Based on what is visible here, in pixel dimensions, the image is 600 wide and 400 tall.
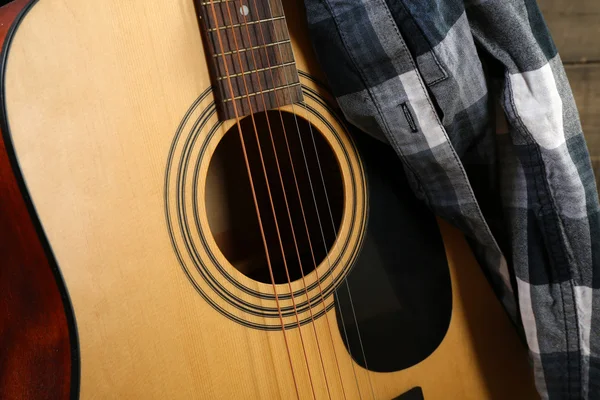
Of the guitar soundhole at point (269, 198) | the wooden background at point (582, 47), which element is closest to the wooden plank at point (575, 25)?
the wooden background at point (582, 47)

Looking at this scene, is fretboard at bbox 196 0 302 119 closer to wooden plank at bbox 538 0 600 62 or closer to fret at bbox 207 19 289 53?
fret at bbox 207 19 289 53

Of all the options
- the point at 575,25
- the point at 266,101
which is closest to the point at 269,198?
the point at 266,101

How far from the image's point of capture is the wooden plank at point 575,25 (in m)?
0.94

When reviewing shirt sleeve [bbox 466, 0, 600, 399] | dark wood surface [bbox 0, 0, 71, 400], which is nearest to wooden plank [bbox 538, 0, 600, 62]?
shirt sleeve [bbox 466, 0, 600, 399]

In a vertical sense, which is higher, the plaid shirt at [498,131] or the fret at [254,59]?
the fret at [254,59]

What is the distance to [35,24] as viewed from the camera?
Answer: 19.5 inches

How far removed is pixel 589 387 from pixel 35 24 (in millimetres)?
702

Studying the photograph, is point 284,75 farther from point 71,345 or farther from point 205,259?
point 71,345

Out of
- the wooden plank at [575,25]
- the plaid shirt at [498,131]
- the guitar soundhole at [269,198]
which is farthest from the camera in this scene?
the wooden plank at [575,25]

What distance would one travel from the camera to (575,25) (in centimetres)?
95

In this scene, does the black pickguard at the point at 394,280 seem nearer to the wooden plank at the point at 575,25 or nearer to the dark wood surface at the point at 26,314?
the dark wood surface at the point at 26,314

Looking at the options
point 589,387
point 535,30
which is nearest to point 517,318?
point 589,387

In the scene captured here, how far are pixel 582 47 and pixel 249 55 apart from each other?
622 millimetres

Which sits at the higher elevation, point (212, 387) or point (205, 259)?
point (205, 259)
